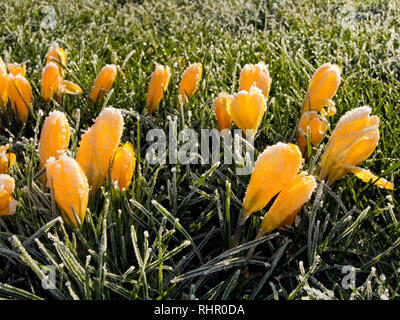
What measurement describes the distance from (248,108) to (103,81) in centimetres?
51

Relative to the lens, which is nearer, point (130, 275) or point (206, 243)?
point (130, 275)

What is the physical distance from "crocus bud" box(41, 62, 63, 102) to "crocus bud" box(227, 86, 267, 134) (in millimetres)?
552

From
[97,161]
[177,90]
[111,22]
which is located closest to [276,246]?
[97,161]

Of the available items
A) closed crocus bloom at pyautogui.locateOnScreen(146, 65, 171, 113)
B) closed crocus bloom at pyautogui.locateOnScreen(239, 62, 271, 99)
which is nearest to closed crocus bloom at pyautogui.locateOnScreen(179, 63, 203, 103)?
closed crocus bloom at pyautogui.locateOnScreen(146, 65, 171, 113)

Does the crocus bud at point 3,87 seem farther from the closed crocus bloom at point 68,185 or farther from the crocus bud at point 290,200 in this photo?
the crocus bud at point 290,200

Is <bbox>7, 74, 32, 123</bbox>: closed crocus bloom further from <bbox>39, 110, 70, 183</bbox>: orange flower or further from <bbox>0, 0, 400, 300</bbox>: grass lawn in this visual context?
<bbox>39, 110, 70, 183</bbox>: orange flower

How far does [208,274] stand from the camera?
3.00 feet

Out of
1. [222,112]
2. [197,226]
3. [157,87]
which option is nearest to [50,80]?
[157,87]

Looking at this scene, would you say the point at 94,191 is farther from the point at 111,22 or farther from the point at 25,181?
the point at 111,22

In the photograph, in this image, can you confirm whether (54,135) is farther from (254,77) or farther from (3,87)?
(254,77)

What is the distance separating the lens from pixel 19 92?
1.30 meters
